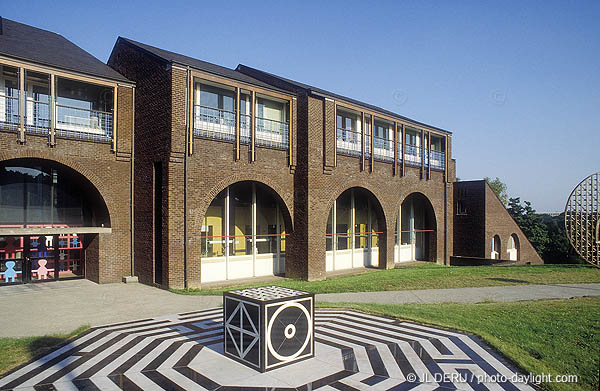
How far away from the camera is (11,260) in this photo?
14.6m

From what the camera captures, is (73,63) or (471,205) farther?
(471,205)

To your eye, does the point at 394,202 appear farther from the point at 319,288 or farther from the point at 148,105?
the point at 148,105

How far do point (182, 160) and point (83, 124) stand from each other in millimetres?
3836

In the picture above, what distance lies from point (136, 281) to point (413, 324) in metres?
10.2

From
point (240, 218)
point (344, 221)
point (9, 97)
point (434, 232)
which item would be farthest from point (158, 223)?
point (434, 232)

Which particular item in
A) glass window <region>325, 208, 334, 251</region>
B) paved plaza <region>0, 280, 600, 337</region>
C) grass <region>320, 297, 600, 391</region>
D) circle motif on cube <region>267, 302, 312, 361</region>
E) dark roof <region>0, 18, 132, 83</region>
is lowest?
paved plaza <region>0, 280, 600, 337</region>

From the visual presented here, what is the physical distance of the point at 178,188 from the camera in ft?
46.7

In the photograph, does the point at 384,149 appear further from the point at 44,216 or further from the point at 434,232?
the point at 44,216

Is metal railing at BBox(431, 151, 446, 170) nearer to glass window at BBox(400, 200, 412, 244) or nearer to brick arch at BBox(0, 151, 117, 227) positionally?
glass window at BBox(400, 200, 412, 244)

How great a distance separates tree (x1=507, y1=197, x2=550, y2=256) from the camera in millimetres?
40594

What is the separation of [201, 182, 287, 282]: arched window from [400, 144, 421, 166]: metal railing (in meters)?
9.00

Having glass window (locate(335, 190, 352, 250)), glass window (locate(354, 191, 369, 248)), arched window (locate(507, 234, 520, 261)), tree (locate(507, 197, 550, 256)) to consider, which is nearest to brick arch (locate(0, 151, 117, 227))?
glass window (locate(335, 190, 352, 250))

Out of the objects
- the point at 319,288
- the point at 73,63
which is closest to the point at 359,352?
the point at 319,288

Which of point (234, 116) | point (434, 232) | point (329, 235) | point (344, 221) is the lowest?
point (434, 232)
